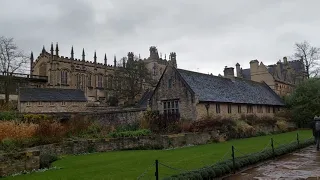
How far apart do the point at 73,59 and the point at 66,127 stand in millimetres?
53921

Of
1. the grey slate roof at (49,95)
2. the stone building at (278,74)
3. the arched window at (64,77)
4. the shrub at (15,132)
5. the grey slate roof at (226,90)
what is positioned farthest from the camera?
the arched window at (64,77)

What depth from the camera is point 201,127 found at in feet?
83.9

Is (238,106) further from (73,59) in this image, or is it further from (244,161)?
(73,59)

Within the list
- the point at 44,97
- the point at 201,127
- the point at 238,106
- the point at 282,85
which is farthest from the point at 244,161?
the point at 282,85

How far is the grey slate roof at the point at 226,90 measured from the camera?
31.2 metres

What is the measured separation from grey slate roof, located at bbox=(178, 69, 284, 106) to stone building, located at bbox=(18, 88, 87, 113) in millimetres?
24884

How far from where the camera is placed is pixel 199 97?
96.1 ft

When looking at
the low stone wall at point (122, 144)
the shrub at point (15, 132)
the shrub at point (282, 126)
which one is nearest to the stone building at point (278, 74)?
the shrub at point (282, 126)

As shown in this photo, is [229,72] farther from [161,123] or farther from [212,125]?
[161,123]

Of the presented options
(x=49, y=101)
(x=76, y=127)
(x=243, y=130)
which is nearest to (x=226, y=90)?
(x=243, y=130)

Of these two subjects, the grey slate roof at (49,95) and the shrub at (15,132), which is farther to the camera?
the grey slate roof at (49,95)

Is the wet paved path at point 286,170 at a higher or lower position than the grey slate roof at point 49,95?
lower

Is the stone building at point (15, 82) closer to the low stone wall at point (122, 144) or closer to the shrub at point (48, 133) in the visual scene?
the shrub at point (48, 133)

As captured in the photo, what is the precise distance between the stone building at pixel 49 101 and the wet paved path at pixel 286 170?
39934 mm
